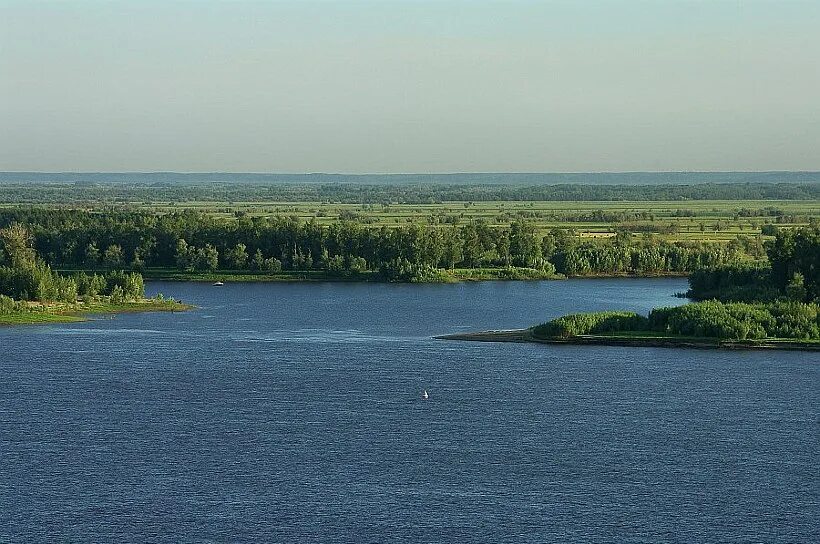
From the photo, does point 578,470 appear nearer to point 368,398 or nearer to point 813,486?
point 813,486

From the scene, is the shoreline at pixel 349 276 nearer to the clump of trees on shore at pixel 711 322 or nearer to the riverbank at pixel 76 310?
the riverbank at pixel 76 310

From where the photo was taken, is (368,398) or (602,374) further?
(602,374)

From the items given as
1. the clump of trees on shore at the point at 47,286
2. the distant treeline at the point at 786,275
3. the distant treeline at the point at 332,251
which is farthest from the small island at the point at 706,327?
the distant treeline at the point at 332,251

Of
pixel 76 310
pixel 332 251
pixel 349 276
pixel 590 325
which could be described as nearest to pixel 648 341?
pixel 590 325

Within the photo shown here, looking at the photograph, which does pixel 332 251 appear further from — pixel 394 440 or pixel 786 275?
pixel 394 440

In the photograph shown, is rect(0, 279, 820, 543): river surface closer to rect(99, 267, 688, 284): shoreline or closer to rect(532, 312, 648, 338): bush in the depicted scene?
rect(532, 312, 648, 338): bush

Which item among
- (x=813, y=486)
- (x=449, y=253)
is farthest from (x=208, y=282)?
(x=813, y=486)

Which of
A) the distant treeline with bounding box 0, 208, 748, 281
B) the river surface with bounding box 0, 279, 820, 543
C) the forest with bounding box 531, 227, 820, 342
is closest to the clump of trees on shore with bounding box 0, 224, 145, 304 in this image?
the river surface with bounding box 0, 279, 820, 543
